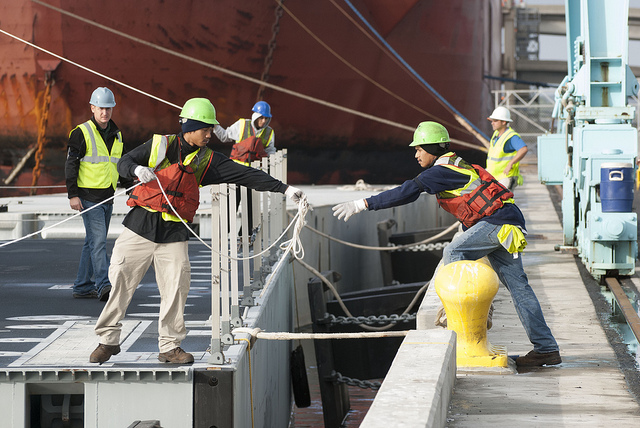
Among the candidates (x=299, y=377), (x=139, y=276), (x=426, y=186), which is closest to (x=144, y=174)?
(x=139, y=276)

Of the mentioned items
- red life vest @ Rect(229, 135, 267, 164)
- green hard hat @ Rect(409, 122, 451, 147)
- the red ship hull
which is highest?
the red ship hull

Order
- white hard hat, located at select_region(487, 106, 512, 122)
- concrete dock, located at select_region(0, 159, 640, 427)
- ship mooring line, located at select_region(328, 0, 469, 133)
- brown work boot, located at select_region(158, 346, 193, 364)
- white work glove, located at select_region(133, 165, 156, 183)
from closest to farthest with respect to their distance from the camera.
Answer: concrete dock, located at select_region(0, 159, 640, 427) < white work glove, located at select_region(133, 165, 156, 183) < brown work boot, located at select_region(158, 346, 193, 364) < white hard hat, located at select_region(487, 106, 512, 122) < ship mooring line, located at select_region(328, 0, 469, 133)

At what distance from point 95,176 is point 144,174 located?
112 inches

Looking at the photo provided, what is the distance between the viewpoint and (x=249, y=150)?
35.8ft

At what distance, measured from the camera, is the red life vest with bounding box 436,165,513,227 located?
6062 millimetres

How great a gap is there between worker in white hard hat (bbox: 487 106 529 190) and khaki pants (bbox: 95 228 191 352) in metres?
6.51

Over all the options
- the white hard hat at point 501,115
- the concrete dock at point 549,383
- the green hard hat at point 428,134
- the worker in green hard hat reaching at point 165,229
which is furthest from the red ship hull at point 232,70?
the worker in green hard hat reaching at point 165,229

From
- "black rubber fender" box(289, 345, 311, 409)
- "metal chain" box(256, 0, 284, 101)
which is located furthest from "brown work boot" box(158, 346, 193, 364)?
"metal chain" box(256, 0, 284, 101)

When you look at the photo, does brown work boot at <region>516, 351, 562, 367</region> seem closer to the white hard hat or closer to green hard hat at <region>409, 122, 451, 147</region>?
green hard hat at <region>409, 122, 451, 147</region>

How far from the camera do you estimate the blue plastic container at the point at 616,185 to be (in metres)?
9.28

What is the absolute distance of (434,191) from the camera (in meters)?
5.93

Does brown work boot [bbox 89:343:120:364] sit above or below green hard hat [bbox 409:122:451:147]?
below

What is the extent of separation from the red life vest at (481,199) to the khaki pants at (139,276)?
1874 mm

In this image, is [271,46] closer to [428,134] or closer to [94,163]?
[94,163]
